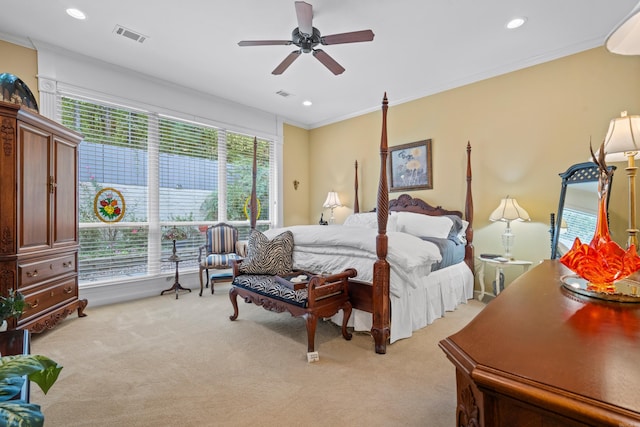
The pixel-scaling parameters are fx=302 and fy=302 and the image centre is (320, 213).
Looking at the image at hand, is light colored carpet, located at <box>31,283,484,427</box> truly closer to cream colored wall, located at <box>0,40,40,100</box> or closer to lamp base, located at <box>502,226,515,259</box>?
lamp base, located at <box>502,226,515,259</box>

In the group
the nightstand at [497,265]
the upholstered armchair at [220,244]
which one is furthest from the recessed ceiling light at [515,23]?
the upholstered armchair at [220,244]

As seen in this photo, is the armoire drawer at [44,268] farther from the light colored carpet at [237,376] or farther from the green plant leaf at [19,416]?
the green plant leaf at [19,416]

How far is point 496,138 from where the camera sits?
381 centimetres

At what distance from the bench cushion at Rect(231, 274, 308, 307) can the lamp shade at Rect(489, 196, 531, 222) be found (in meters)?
2.46

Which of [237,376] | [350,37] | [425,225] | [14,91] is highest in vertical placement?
[350,37]

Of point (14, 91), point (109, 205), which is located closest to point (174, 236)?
point (109, 205)

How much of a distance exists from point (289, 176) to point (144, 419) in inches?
182

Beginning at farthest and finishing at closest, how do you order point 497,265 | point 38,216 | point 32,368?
point 497,265 < point 38,216 < point 32,368

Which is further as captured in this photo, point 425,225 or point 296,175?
point 296,175

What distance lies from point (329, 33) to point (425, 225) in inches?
96.3

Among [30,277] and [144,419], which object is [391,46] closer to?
[144,419]

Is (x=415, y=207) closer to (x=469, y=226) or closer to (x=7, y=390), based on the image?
(x=469, y=226)

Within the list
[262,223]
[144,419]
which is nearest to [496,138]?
[262,223]

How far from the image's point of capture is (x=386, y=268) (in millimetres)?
2420
